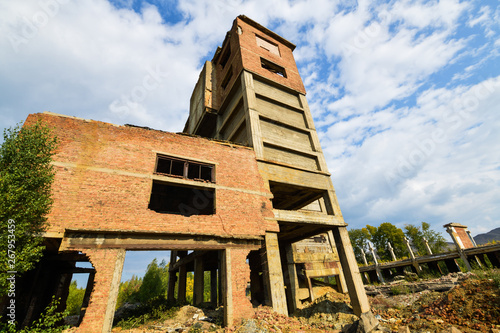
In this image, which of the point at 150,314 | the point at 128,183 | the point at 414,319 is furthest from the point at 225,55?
the point at 414,319

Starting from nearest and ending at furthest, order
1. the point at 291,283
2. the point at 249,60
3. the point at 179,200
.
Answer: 1. the point at 291,283
2. the point at 179,200
3. the point at 249,60

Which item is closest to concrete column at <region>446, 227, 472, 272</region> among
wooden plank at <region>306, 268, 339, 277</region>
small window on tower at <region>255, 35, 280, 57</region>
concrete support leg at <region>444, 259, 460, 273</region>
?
concrete support leg at <region>444, 259, 460, 273</region>

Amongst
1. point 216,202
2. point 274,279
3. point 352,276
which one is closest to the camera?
point 274,279

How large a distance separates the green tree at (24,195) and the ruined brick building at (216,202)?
1.39ft

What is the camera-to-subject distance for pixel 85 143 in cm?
834

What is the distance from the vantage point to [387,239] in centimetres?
4141

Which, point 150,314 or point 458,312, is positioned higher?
point 150,314

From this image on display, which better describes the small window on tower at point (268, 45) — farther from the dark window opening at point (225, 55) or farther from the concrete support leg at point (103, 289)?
the concrete support leg at point (103, 289)

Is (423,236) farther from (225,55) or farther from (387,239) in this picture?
(225,55)

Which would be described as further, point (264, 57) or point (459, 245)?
point (459, 245)

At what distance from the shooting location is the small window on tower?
Result: 17.8 m

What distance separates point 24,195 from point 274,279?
8.63m

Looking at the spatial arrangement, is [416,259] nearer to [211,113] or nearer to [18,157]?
[211,113]

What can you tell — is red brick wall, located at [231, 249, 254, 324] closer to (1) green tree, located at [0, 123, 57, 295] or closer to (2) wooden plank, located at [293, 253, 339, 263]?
(1) green tree, located at [0, 123, 57, 295]
